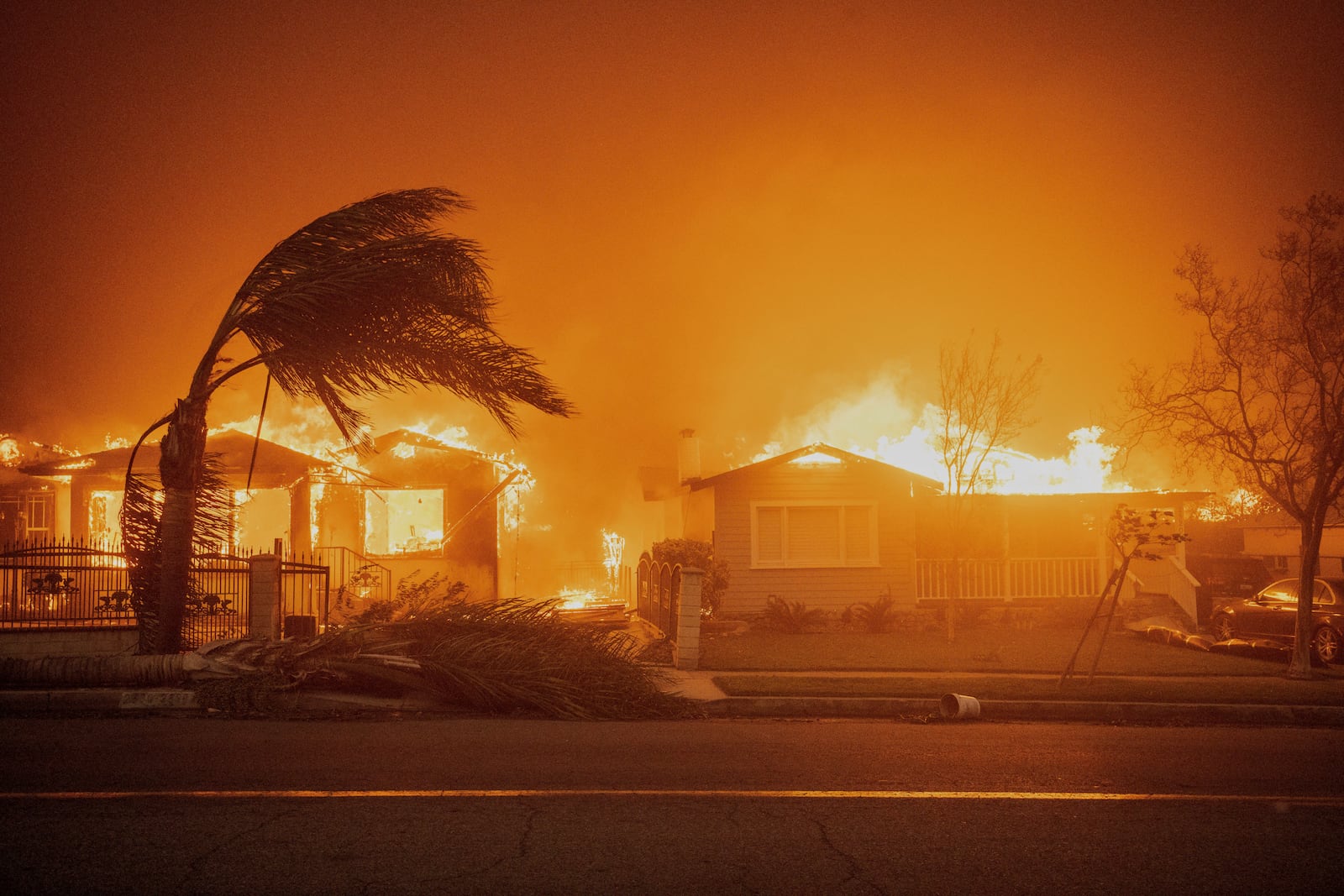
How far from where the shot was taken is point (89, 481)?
20578mm

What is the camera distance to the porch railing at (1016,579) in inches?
864

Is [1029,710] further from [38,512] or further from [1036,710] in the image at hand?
[38,512]

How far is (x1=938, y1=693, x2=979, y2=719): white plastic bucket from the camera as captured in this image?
9992 millimetres

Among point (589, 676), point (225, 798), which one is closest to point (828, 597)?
point (589, 676)

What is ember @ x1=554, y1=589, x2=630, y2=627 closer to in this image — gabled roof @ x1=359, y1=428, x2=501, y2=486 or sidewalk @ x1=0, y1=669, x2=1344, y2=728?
gabled roof @ x1=359, y1=428, x2=501, y2=486

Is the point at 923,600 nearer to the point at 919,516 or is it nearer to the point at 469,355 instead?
the point at 919,516

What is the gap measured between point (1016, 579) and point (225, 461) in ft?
55.7

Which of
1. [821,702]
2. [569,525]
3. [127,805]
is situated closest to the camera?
[127,805]

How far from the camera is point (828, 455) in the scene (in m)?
21.1

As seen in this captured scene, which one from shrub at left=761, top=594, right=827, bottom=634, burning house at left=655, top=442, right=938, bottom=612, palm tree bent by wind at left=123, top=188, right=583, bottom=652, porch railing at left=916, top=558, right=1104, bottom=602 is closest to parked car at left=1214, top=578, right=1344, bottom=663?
porch railing at left=916, top=558, right=1104, bottom=602

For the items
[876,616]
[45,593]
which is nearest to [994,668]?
[876,616]

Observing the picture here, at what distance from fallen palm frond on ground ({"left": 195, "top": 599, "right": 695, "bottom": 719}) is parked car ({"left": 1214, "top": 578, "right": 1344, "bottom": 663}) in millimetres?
11513

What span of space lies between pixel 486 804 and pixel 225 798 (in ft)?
4.92

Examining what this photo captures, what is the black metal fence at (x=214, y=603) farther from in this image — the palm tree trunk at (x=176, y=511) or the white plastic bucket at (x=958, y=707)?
the white plastic bucket at (x=958, y=707)
